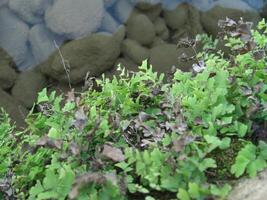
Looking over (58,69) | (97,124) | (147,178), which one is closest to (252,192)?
(147,178)

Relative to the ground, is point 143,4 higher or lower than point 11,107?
Answer: higher

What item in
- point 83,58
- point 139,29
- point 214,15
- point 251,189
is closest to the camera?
point 251,189

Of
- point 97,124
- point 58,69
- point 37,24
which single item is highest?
point 97,124

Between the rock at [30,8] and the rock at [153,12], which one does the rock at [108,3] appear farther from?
the rock at [30,8]

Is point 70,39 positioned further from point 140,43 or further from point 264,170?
point 264,170

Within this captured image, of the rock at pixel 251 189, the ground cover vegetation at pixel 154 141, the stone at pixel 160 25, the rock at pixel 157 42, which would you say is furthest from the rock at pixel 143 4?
the rock at pixel 251 189

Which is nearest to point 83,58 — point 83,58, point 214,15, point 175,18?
point 83,58

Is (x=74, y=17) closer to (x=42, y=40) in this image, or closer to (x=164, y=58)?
(x=42, y=40)

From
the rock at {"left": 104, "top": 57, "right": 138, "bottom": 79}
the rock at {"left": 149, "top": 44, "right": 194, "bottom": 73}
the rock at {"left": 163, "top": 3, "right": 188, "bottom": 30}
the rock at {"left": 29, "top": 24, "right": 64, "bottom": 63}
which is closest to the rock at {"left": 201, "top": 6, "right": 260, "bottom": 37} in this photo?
the rock at {"left": 163, "top": 3, "right": 188, "bottom": 30}
